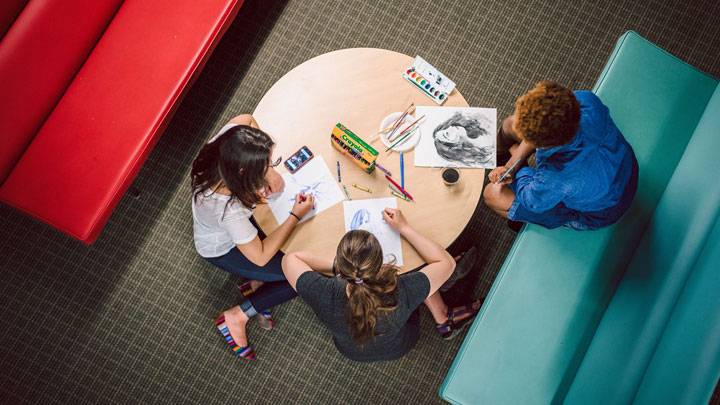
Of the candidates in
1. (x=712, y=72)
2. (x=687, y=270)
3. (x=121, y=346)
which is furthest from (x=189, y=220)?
(x=712, y=72)

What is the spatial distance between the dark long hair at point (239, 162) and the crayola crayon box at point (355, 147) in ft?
1.03

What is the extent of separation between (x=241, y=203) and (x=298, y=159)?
0.31 metres

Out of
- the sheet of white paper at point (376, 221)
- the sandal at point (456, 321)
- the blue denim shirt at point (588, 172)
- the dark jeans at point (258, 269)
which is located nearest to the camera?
the blue denim shirt at point (588, 172)

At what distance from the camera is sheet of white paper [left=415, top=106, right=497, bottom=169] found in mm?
2074

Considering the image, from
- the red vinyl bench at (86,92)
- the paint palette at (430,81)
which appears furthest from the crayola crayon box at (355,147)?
the red vinyl bench at (86,92)

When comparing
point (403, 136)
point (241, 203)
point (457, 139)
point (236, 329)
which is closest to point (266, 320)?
point (236, 329)

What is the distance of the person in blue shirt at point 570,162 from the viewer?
5.74 feet

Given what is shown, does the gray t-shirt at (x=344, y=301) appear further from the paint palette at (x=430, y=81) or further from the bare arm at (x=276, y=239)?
the paint palette at (x=430, y=81)

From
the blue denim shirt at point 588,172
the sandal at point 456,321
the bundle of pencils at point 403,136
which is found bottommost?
the sandal at point 456,321

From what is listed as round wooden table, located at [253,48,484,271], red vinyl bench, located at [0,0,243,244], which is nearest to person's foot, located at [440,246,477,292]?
round wooden table, located at [253,48,484,271]

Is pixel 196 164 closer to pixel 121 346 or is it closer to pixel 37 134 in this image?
pixel 37 134

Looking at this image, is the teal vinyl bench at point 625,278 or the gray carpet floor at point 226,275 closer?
the teal vinyl bench at point 625,278

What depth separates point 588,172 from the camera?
1.87 meters

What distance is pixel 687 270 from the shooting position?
1.88m
